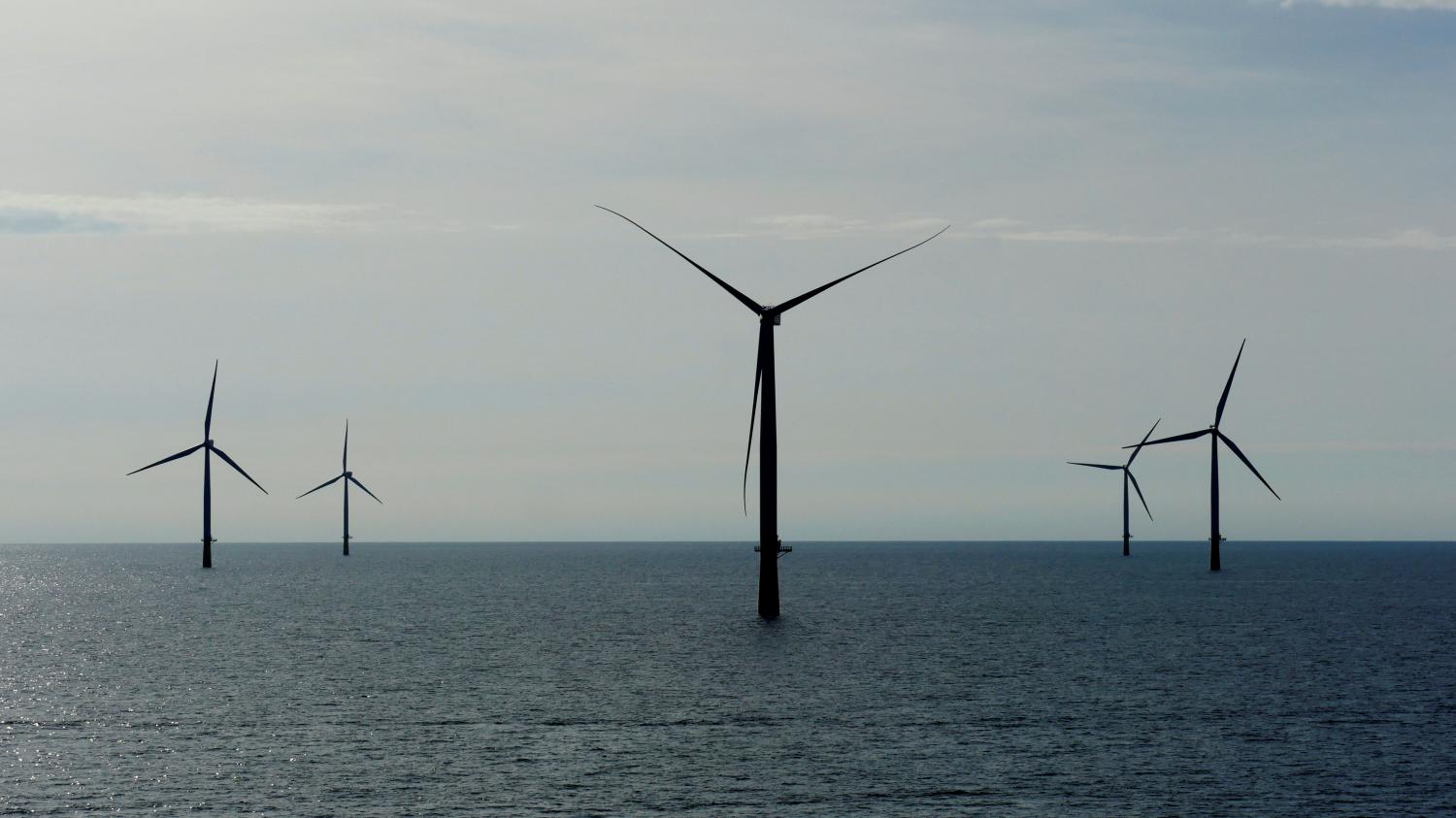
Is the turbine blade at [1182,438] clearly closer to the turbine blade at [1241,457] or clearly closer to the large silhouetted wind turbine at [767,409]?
the turbine blade at [1241,457]

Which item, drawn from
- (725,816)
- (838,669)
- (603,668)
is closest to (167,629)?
(603,668)

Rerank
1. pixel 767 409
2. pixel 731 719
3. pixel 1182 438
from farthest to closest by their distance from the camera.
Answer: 1. pixel 1182 438
2. pixel 767 409
3. pixel 731 719

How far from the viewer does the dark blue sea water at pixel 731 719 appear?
46406 mm

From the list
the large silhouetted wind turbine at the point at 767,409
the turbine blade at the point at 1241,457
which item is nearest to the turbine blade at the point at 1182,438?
the turbine blade at the point at 1241,457

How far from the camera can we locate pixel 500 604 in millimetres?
162500

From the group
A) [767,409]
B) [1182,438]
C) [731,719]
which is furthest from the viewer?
[1182,438]

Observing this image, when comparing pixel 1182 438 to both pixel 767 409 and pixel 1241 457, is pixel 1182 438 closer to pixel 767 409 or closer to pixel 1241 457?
pixel 1241 457

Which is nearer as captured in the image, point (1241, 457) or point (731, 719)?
point (731, 719)

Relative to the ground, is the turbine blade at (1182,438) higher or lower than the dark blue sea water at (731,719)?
higher

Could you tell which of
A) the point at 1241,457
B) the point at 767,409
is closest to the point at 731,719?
the point at 767,409

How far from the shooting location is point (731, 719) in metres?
63.0

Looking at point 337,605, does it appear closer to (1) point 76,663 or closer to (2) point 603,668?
(1) point 76,663

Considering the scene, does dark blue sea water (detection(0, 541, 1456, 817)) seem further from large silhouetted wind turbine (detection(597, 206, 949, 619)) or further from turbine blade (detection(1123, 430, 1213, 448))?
turbine blade (detection(1123, 430, 1213, 448))

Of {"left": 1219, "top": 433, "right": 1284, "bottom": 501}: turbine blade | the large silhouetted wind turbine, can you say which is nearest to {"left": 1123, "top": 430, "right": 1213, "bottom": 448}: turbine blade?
{"left": 1219, "top": 433, "right": 1284, "bottom": 501}: turbine blade
